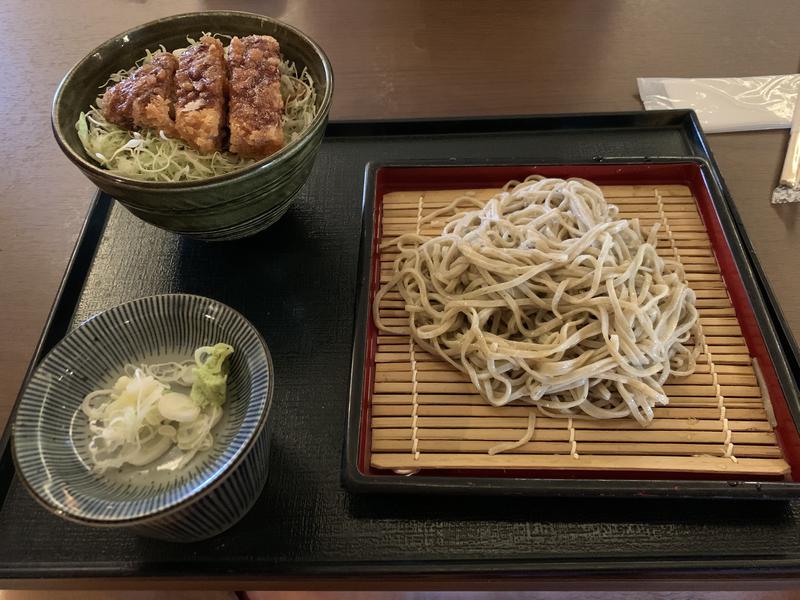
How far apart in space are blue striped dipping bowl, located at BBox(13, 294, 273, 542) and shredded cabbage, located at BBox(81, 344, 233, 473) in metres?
0.02

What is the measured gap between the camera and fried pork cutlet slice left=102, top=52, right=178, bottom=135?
1.28m

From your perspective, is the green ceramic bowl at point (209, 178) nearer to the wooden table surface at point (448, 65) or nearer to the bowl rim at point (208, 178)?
the bowl rim at point (208, 178)

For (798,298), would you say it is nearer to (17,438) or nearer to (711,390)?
(711,390)

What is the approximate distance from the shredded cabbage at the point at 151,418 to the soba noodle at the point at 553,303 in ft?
1.36

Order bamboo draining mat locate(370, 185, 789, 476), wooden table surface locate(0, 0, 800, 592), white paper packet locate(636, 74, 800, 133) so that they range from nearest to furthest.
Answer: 1. bamboo draining mat locate(370, 185, 789, 476)
2. wooden table surface locate(0, 0, 800, 592)
3. white paper packet locate(636, 74, 800, 133)

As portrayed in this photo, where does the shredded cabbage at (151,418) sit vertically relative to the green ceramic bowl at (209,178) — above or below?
below

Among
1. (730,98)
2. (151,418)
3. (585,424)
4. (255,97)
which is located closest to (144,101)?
(255,97)

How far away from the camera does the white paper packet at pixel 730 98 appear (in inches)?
66.8

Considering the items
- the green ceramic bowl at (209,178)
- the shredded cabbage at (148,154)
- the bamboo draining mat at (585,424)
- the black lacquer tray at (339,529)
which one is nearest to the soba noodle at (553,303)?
the bamboo draining mat at (585,424)

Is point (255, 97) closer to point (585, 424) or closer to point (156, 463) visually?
point (156, 463)

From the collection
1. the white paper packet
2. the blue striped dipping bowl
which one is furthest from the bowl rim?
the white paper packet

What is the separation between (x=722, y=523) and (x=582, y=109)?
127 cm

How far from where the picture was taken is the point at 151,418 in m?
0.96

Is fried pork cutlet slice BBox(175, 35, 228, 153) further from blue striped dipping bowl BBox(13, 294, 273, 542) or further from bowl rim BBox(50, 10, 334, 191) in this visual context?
blue striped dipping bowl BBox(13, 294, 273, 542)
